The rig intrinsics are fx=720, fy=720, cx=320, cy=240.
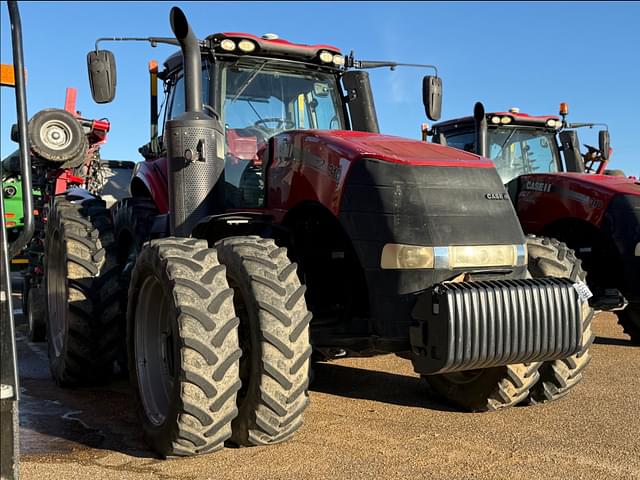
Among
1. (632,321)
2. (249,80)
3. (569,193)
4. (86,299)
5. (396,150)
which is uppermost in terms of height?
(249,80)

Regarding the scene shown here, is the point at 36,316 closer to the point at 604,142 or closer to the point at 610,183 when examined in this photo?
the point at 610,183

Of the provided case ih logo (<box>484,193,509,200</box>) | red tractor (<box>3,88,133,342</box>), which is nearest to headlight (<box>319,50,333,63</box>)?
case ih logo (<box>484,193,509,200</box>)

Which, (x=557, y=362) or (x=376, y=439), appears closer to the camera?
(x=376, y=439)

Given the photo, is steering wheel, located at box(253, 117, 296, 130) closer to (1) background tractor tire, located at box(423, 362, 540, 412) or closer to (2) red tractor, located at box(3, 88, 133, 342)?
(2) red tractor, located at box(3, 88, 133, 342)

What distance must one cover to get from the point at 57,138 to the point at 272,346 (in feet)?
15.9

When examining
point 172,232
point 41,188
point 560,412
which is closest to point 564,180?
point 560,412

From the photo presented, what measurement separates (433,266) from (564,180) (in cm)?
424

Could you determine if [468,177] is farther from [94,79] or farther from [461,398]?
[94,79]

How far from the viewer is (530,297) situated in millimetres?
3832

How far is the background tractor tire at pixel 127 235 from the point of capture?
567cm

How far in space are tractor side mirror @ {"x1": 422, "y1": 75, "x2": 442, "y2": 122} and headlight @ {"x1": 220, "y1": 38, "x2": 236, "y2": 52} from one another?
151cm

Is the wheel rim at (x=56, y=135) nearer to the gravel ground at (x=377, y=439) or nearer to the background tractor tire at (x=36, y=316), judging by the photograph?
the background tractor tire at (x=36, y=316)

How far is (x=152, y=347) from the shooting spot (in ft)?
14.5

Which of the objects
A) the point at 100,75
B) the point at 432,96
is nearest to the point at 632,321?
the point at 432,96
